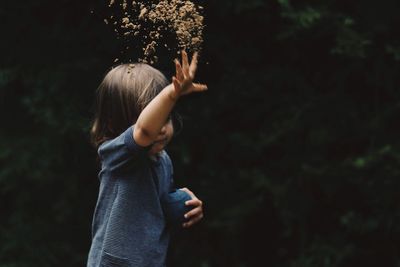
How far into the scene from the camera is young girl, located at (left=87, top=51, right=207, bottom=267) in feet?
6.70

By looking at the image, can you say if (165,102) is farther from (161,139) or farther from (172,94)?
(161,139)

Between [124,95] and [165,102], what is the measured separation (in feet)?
1.01

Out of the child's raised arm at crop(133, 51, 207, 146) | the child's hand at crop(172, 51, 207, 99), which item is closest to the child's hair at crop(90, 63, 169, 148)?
the child's raised arm at crop(133, 51, 207, 146)

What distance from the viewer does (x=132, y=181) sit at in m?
2.06

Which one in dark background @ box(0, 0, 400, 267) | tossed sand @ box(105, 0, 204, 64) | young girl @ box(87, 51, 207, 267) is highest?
tossed sand @ box(105, 0, 204, 64)

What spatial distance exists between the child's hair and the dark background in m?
2.16

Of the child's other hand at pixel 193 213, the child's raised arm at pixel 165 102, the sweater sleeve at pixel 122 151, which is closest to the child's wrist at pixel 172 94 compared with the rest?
the child's raised arm at pixel 165 102

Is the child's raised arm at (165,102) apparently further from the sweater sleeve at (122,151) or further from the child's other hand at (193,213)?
the child's other hand at (193,213)

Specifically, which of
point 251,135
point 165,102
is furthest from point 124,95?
point 251,135

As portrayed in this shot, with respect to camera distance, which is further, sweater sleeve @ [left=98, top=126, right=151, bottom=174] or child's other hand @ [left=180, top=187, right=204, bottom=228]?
child's other hand @ [left=180, top=187, right=204, bottom=228]

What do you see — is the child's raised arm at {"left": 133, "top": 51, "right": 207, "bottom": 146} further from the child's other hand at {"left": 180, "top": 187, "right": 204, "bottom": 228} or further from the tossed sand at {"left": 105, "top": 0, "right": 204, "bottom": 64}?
the child's other hand at {"left": 180, "top": 187, "right": 204, "bottom": 228}

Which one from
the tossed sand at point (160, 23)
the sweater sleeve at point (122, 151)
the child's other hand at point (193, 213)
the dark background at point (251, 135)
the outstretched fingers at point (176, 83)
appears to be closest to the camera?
the outstretched fingers at point (176, 83)

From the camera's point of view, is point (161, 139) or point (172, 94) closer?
point (172, 94)

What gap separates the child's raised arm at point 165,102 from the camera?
5.95 ft
